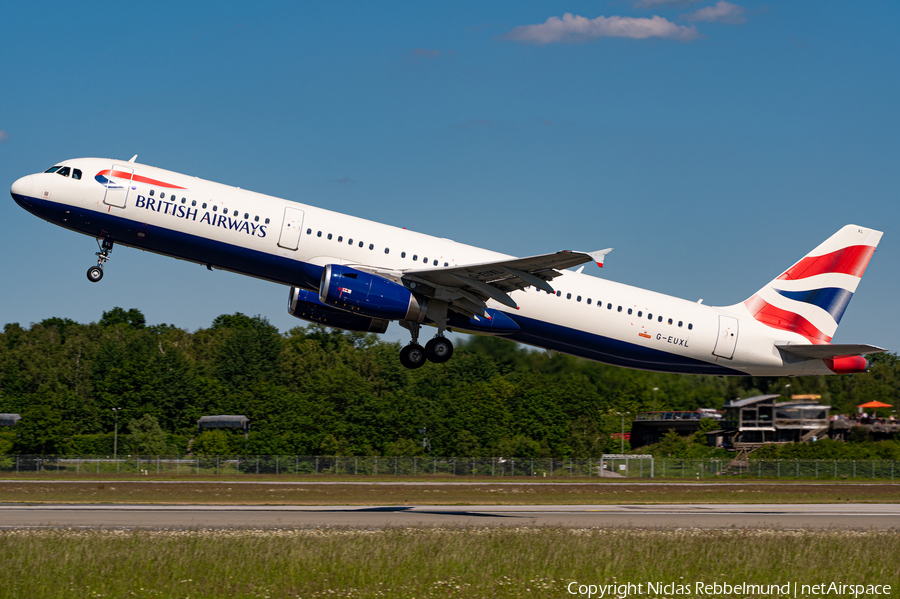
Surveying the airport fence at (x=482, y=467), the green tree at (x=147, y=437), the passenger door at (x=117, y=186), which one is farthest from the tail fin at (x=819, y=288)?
the green tree at (x=147, y=437)

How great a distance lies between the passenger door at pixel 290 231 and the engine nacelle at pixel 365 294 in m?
1.63

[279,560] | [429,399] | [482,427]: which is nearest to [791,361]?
[279,560]

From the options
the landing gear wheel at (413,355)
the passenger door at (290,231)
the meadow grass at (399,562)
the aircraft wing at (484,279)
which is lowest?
the meadow grass at (399,562)

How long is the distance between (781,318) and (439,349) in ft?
51.1

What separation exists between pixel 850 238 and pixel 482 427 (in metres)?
39.7

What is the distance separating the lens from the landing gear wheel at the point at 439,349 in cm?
3519

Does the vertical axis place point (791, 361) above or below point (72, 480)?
above

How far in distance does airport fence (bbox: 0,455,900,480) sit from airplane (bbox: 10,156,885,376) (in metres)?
27.0

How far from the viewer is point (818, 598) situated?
19.2 metres

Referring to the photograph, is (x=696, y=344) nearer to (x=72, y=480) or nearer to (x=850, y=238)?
(x=850, y=238)

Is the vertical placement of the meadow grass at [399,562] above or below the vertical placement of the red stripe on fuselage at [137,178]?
below

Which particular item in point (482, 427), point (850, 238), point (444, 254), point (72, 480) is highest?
point (850, 238)

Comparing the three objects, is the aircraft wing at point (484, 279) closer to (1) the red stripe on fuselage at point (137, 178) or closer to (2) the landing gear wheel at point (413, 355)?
(2) the landing gear wheel at point (413, 355)

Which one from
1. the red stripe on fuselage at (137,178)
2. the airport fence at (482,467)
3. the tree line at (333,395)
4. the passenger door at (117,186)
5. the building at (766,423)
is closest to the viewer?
the passenger door at (117,186)
